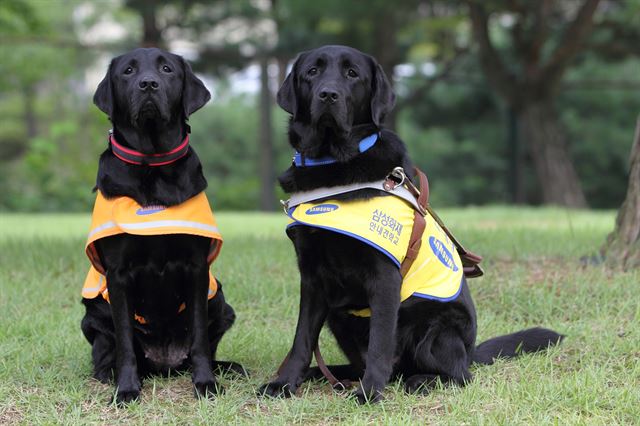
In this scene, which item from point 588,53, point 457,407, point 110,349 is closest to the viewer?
point 457,407

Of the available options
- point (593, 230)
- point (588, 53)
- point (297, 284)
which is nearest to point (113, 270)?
point (297, 284)

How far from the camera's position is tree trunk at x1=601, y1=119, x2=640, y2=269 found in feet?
16.5

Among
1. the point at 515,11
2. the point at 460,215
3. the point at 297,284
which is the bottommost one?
the point at 460,215

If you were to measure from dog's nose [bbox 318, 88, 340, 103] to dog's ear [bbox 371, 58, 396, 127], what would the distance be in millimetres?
233

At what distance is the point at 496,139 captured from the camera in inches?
758

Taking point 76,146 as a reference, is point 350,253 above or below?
above

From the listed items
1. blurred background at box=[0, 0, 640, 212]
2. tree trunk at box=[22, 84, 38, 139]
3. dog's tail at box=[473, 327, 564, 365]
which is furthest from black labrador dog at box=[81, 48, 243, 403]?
tree trunk at box=[22, 84, 38, 139]

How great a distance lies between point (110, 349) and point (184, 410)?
0.59m

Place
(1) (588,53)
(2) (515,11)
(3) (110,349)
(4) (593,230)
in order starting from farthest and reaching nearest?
(1) (588,53) < (2) (515,11) < (4) (593,230) < (3) (110,349)

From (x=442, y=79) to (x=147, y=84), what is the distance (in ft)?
48.5

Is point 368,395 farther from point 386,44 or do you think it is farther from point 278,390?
point 386,44

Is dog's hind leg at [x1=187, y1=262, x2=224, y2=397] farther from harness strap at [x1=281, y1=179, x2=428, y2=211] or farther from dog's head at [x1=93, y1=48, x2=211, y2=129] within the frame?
dog's head at [x1=93, y1=48, x2=211, y2=129]

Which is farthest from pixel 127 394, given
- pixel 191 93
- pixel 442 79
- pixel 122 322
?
pixel 442 79

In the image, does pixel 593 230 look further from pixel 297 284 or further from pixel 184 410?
pixel 184 410
